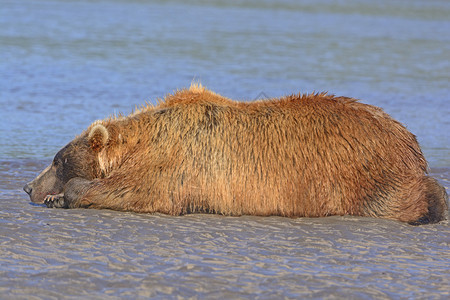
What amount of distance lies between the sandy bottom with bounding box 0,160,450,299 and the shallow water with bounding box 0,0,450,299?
0.05 feet

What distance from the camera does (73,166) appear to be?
7293 mm

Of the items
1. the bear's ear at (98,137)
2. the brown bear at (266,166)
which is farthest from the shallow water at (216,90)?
the bear's ear at (98,137)

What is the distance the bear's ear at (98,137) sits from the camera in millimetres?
7066

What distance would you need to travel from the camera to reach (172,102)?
24.0ft

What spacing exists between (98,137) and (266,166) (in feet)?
5.19

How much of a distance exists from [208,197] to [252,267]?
1497 mm

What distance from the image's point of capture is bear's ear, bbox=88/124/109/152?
278 inches

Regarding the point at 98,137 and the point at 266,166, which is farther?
the point at 98,137

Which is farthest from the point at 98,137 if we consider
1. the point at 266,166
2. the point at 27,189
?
the point at 266,166

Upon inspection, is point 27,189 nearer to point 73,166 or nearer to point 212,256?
point 73,166

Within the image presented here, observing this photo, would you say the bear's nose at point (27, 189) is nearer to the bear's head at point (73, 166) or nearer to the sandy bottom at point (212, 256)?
the bear's head at point (73, 166)

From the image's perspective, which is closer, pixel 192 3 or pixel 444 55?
pixel 444 55

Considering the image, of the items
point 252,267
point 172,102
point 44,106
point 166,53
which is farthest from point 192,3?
point 252,267

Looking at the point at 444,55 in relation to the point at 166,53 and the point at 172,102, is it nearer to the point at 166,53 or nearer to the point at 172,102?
the point at 166,53
